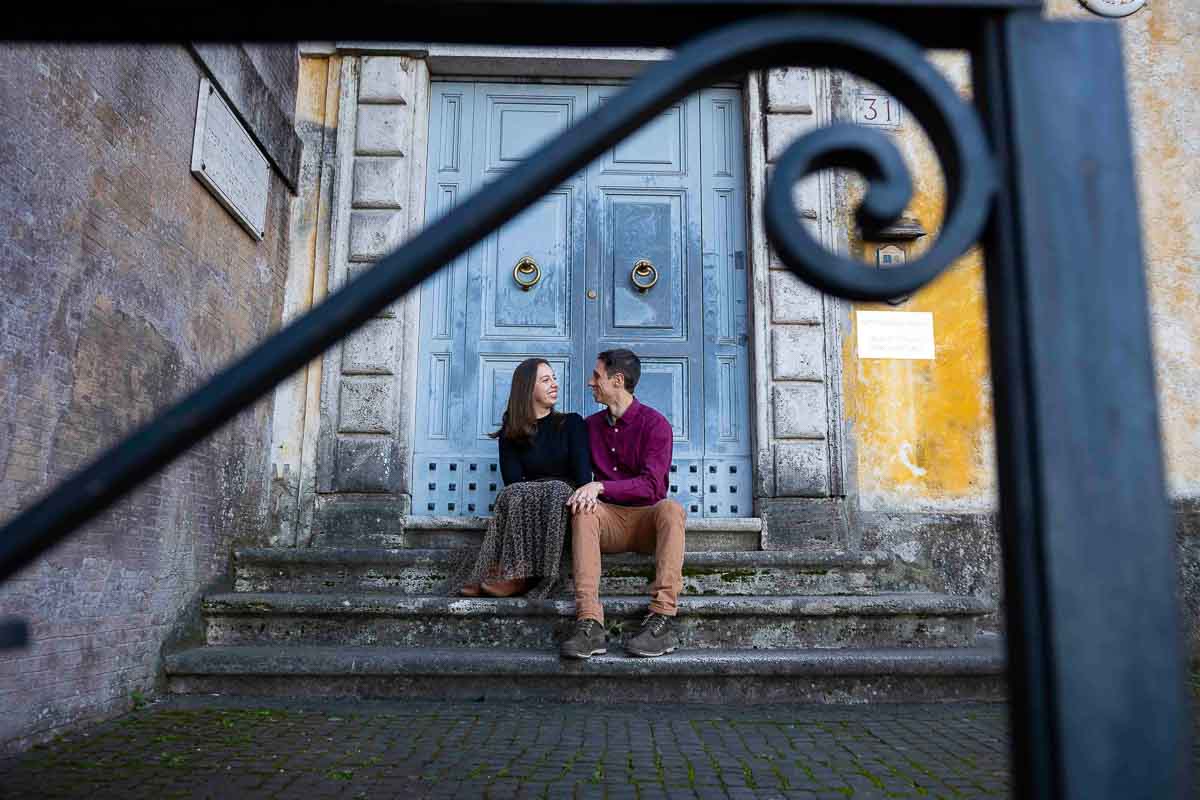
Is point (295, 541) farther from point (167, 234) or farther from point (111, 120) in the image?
point (111, 120)

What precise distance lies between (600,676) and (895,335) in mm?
2750

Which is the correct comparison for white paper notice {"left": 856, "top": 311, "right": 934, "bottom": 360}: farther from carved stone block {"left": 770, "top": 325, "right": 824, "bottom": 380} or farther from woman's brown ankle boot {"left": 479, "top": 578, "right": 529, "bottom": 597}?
woman's brown ankle boot {"left": 479, "top": 578, "right": 529, "bottom": 597}

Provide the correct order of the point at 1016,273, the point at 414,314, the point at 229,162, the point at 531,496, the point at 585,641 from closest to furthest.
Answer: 1. the point at 1016,273
2. the point at 585,641
3. the point at 531,496
4. the point at 229,162
5. the point at 414,314

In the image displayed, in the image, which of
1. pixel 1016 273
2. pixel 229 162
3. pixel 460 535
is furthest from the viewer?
pixel 460 535

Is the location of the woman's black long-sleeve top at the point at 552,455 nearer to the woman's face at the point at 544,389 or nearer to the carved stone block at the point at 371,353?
the woman's face at the point at 544,389

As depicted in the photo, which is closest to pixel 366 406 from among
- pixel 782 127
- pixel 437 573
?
pixel 437 573

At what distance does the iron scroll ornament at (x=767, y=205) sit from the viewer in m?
0.65

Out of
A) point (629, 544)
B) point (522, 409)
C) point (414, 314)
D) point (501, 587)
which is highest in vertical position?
point (414, 314)

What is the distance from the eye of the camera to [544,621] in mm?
3932

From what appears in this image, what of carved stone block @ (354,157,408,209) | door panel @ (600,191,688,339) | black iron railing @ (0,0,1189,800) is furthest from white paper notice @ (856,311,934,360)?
black iron railing @ (0,0,1189,800)

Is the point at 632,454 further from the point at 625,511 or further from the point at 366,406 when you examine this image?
the point at 366,406

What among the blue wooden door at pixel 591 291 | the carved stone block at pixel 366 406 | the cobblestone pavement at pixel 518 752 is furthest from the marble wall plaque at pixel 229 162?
the cobblestone pavement at pixel 518 752

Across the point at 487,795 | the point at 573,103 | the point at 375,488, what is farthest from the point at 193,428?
the point at 573,103

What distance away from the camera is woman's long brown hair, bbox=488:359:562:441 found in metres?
4.56
